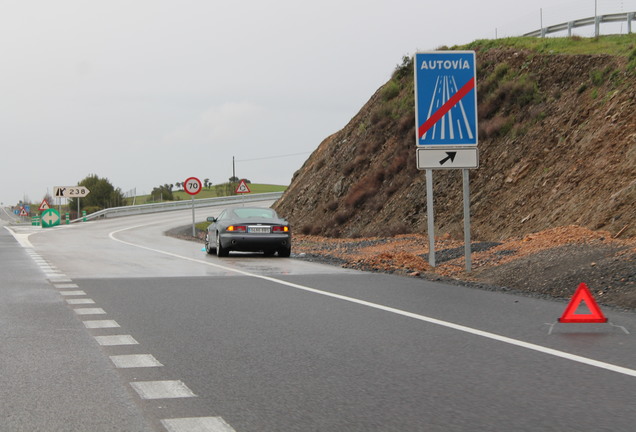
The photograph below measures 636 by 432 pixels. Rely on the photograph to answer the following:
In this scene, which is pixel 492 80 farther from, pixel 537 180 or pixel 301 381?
pixel 301 381

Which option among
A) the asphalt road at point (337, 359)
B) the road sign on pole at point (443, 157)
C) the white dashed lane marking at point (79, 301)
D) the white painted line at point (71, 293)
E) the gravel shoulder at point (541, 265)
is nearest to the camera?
the asphalt road at point (337, 359)

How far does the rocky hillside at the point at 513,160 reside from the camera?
2211 centimetres

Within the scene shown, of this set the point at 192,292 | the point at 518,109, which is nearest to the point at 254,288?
the point at 192,292

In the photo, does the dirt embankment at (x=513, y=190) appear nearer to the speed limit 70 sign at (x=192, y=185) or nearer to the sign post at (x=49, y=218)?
the speed limit 70 sign at (x=192, y=185)

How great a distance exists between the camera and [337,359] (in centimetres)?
722

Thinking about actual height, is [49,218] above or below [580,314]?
above

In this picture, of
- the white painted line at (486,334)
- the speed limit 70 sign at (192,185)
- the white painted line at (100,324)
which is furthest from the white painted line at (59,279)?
the speed limit 70 sign at (192,185)

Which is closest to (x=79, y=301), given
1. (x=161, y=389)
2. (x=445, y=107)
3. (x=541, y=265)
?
(x=161, y=389)

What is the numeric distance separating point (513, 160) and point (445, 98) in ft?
37.6

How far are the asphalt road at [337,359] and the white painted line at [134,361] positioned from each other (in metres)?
0.02

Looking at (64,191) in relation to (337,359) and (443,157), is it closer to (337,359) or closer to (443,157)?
(443,157)

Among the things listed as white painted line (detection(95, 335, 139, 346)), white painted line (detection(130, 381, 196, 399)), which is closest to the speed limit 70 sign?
white painted line (detection(95, 335, 139, 346))

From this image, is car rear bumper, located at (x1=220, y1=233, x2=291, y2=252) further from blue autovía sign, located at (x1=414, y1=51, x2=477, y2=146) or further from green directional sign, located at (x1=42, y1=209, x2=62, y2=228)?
green directional sign, located at (x1=42, y1=209, x2=62, y2=228)

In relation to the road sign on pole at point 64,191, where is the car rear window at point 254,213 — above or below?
below
